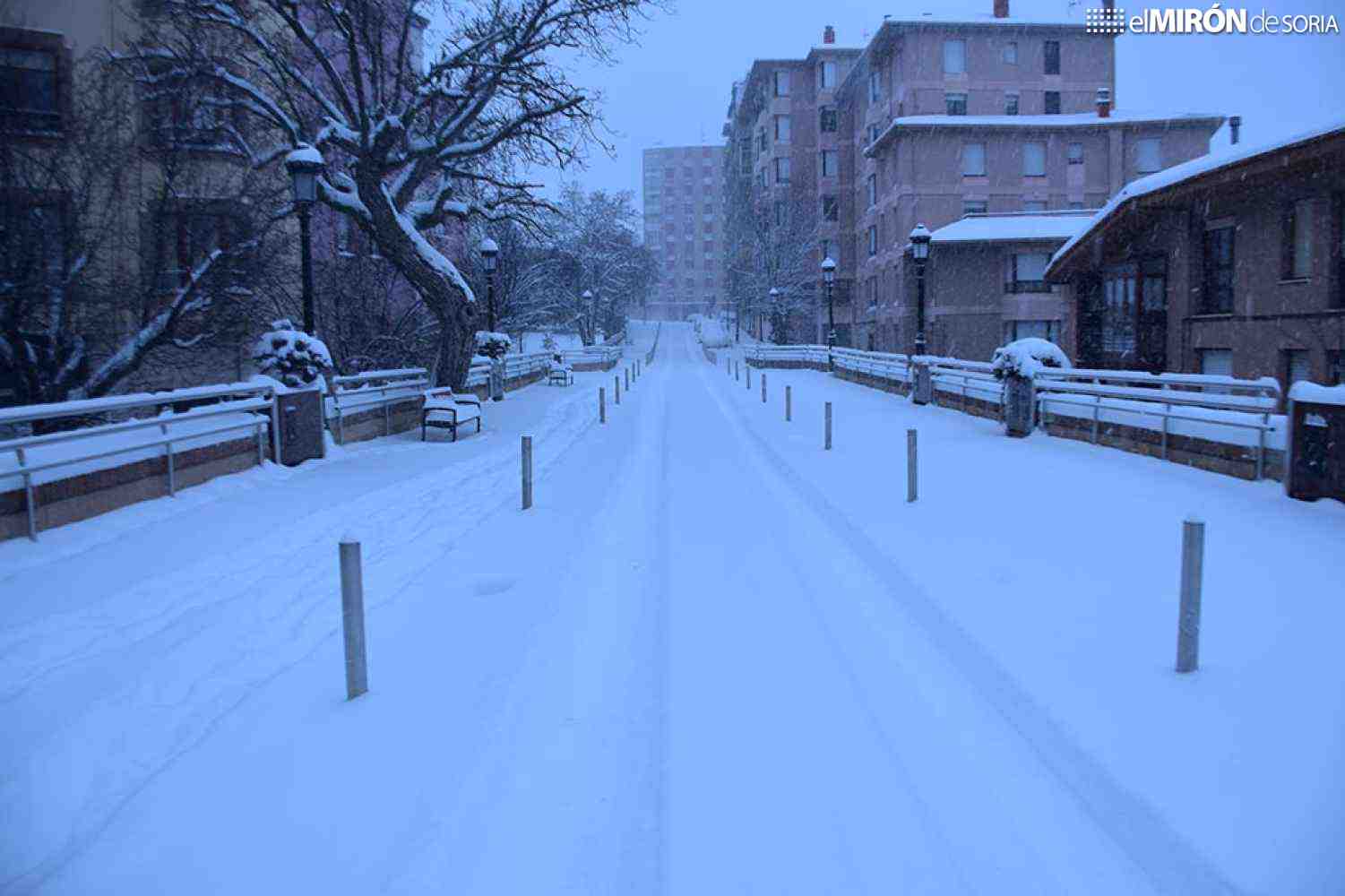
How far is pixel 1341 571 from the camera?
736 centimetres

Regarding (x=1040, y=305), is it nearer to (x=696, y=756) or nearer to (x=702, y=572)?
(x=702, y=572)

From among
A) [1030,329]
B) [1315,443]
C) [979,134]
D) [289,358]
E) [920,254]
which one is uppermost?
[979,134]

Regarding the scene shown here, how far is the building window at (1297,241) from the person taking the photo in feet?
62.2

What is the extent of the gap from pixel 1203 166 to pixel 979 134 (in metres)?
29.8

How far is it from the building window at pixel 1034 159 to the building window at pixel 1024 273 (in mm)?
8076

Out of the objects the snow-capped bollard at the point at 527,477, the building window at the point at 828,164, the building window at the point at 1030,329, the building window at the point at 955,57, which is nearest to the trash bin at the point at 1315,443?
the snow-capped bollard at the point at 527,477

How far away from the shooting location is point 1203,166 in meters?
19.9

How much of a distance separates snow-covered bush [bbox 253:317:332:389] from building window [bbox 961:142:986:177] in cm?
4074

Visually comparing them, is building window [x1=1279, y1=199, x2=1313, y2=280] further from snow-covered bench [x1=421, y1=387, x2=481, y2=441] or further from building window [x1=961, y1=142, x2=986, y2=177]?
building window [x1=961, y1=142, x2=986, y2=177]

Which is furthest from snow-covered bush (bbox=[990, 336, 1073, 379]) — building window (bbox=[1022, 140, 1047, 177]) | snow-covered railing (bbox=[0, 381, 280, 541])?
building window (bbox=[1022, 140, 1047, 177])

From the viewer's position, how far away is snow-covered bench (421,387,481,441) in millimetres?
18688

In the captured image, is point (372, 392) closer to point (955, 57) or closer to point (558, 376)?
point (558, 376)

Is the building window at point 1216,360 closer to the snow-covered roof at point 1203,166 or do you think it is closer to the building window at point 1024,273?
the snow-covered roof at point 1203,166

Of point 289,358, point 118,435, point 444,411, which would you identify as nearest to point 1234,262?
point 444,411
